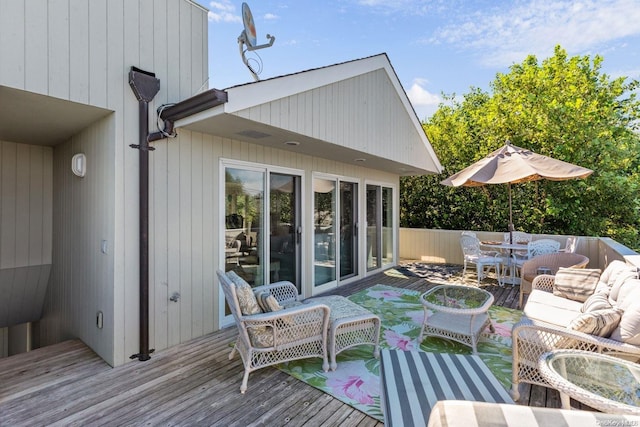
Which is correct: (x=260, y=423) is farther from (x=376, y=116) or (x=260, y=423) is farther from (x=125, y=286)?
(x=376, y=116)

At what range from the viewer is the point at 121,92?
10.4 ft

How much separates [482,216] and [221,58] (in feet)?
28.3

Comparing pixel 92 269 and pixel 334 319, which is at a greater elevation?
pixel 92 269

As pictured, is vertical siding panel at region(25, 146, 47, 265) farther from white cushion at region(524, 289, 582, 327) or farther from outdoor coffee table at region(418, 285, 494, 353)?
white cushion at region(524, 289, 582, 327)

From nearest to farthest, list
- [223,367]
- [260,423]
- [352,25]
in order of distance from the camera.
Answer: [260,423] → [223,367] → [352,25]

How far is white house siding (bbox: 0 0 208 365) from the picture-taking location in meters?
2.62

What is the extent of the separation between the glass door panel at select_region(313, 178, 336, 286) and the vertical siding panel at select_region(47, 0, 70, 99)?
361cm

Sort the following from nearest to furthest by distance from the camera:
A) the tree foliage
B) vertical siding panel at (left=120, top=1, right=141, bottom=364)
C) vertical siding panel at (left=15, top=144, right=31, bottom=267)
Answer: vertical siding panel at (left=120, top=1, right=141, bottom=364), vertical siding panel at (left=15, top=144, right=31, bottom=267), the tree foliage

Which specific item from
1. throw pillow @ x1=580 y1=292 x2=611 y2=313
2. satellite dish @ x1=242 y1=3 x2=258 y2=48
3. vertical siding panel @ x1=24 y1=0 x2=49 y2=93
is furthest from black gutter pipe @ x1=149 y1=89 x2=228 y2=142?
throw pillow @ x1=580 y1=292 x2=611 y2=313

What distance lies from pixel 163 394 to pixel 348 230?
4.51m

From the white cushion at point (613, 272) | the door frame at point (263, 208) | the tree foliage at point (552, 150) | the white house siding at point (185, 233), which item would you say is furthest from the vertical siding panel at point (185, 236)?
the tree foliage at point (552, 150)

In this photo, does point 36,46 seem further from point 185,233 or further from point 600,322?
point 600,322

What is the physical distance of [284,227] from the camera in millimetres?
5066

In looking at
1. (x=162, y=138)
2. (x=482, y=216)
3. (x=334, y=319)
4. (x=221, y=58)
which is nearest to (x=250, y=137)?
(x=162, y=138)
